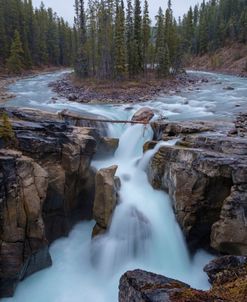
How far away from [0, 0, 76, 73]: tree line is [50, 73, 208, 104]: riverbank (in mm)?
20142

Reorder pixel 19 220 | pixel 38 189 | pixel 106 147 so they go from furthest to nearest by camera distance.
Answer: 1. pixel 106 147
2. pixel 38 189
3. pixel 19 220

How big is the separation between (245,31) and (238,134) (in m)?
71.6

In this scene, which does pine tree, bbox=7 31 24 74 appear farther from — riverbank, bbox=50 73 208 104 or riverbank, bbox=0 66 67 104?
riverbank, bbox=50 73 208 104

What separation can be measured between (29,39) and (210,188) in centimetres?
7219

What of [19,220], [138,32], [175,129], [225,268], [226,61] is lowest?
[19,220]

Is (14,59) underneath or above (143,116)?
above

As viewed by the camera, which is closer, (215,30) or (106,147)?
(106,147)

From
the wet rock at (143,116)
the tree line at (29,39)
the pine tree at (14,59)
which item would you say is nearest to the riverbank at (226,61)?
the tree line at (29,39)

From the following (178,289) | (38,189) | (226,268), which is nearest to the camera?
(178,289)

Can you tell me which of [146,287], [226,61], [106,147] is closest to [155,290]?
[146,287]

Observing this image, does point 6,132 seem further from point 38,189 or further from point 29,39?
point 29,39

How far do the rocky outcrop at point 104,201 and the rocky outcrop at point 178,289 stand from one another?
6.22m

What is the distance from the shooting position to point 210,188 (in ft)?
38.2

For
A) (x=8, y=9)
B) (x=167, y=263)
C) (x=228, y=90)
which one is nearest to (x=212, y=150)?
(x=167, y=263)
